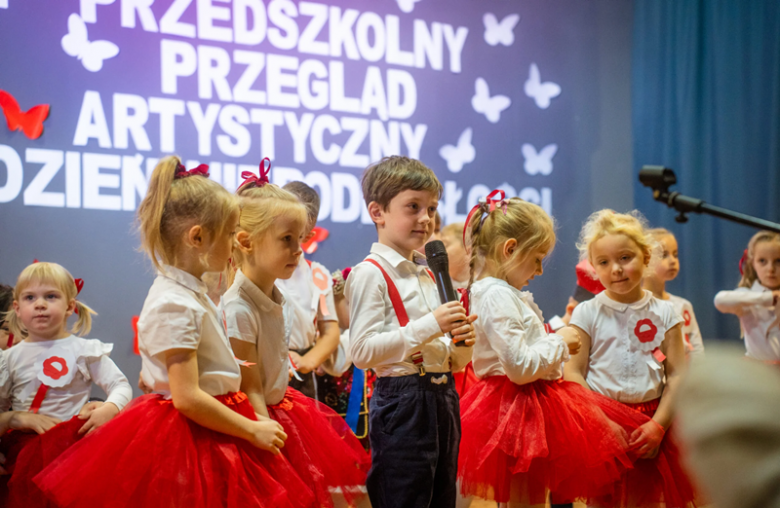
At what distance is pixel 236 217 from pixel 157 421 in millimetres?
497

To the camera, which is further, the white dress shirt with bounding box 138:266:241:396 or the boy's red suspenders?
the boy's red suspenders

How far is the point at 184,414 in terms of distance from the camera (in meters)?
1.47

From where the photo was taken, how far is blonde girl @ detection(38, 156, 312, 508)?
1.42 meters

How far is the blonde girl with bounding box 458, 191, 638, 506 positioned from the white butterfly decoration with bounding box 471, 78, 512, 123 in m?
2.64

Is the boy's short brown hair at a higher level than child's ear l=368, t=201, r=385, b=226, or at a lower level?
higher

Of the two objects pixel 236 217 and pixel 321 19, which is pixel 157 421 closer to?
pixel 236 217

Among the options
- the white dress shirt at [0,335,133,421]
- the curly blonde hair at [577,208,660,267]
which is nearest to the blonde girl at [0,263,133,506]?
the white dress shirt at [0,335,133,421]

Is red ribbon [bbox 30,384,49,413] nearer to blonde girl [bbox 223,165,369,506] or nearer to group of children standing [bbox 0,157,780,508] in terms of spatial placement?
group of children standing [bbox 0,157,780,508]

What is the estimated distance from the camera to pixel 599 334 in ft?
7.95

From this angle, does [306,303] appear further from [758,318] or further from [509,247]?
[758,318]

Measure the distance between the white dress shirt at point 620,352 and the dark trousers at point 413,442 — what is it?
754mm

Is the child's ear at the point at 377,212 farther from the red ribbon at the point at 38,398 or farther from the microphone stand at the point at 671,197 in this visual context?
the red ribbon at the point at 38,398

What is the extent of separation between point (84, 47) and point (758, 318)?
12.9 feet

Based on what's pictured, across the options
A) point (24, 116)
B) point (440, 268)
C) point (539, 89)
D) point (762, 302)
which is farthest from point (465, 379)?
point (539, 89)
